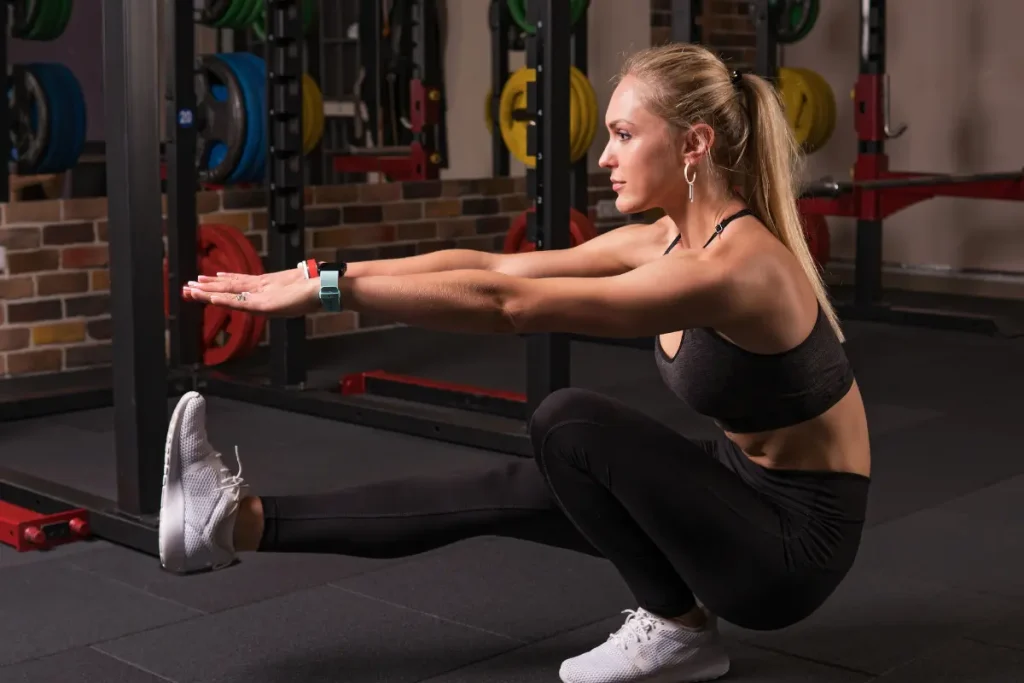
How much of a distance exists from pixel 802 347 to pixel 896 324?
3.96m

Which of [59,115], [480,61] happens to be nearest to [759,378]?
[59,115]

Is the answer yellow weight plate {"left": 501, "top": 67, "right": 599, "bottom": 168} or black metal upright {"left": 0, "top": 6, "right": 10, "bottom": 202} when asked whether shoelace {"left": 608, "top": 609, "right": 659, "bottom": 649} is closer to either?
black metal upright {"left": 0, "top": 6, "right": 10, "bottom": 202}

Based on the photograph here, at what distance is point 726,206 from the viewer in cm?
191

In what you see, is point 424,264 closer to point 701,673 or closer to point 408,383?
point 701,673

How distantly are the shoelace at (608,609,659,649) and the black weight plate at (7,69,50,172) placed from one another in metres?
3.10

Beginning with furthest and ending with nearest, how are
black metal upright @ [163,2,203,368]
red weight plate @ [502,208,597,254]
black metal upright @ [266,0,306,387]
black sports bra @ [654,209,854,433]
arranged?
red weight plate @ [502,208,597,254], black metal upright @ [163,2,203,368], black metal upright @ [266,0,306,387], black sports bra @ [654,209,854,433]

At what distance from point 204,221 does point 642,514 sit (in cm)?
336

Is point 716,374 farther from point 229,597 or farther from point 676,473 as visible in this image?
point 229,597

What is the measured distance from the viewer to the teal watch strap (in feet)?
5.30

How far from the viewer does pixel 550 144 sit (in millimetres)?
3357

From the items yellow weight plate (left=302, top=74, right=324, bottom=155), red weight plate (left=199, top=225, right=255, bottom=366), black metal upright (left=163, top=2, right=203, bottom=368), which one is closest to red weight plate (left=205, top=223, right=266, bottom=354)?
red weight plate (left=199, top=225, right=255, bottom=366)

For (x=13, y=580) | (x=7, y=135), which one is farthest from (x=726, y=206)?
(x=7, y=135)

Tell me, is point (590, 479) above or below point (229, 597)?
above

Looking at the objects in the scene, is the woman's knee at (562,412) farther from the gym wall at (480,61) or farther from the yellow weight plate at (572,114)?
the gym wall at (480,61)
